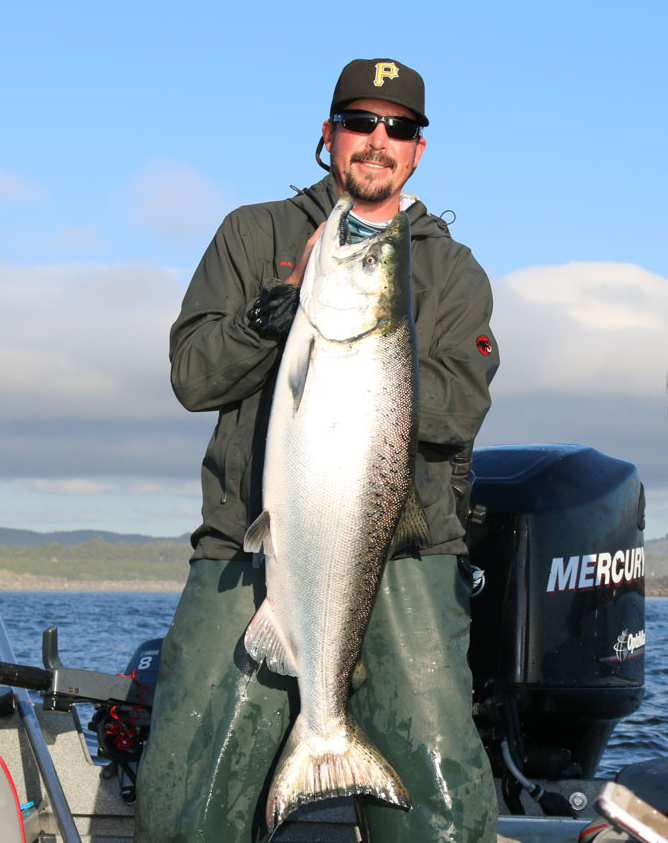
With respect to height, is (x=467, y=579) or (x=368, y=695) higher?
(x=467, y=579)

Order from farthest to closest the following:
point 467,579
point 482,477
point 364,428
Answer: point 482,477
point 467,579
point 364,428

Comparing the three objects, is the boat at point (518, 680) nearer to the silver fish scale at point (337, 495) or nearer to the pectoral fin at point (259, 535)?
the silver fish scale at point (337, 495)

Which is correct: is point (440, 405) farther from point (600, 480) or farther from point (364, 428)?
point (600, 480)

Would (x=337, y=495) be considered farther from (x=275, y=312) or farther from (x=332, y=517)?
(x=275, y=312)

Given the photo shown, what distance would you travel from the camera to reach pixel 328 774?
3199 mm

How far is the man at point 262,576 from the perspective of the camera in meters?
3.36

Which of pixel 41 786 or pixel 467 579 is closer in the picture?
pixel 467 579

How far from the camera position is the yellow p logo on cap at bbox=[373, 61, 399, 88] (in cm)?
380

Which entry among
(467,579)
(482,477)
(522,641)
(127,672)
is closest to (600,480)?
(482,477)

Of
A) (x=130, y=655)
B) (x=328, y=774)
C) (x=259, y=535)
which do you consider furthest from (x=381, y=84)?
(x=130, y=655)

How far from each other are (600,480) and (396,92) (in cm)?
298

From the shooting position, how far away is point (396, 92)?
3805mm

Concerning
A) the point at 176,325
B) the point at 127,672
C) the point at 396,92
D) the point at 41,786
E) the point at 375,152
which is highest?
the point at 396,92

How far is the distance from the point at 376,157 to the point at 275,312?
84cm
